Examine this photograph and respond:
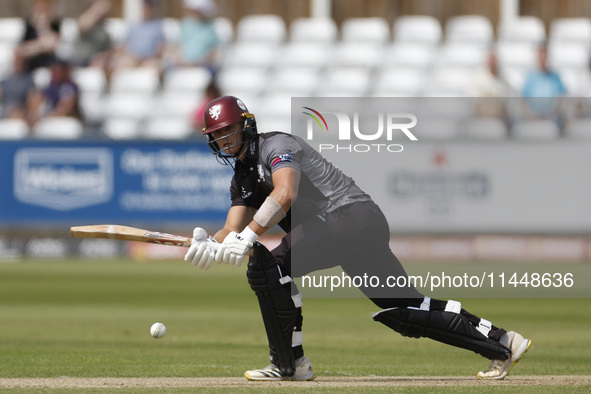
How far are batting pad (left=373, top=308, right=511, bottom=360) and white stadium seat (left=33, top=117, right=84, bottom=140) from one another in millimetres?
11320

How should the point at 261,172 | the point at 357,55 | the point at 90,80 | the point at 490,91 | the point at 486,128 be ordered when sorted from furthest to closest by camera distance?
the point at 357,55
the point at 90,80
the point at 490,91
the point at 486,128
the point at 261,172

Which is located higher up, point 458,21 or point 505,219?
point 458,21

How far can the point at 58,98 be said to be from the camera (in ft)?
59.9

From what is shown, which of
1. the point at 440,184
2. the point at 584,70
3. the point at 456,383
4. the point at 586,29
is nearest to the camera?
the point at 456,383

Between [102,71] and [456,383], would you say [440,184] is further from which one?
[456,383]

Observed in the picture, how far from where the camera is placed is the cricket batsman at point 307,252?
6895 mm

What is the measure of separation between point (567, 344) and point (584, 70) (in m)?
9.73

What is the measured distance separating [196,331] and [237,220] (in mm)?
3400

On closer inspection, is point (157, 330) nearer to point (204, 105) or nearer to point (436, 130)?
point (436, 130)

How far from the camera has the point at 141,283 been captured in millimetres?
14398

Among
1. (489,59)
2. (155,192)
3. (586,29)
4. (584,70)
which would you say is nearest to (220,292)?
(155,192)

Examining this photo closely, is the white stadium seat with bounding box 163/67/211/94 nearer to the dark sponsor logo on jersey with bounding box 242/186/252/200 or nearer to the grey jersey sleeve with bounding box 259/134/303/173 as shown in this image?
the dark sponsor logo on jersey with bounding box 242/186/252/200

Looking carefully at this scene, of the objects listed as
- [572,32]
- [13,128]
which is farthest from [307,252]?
[572,32]

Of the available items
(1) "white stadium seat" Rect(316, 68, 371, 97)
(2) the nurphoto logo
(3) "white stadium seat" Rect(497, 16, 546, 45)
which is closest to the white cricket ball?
(2) the nurphoto logo
